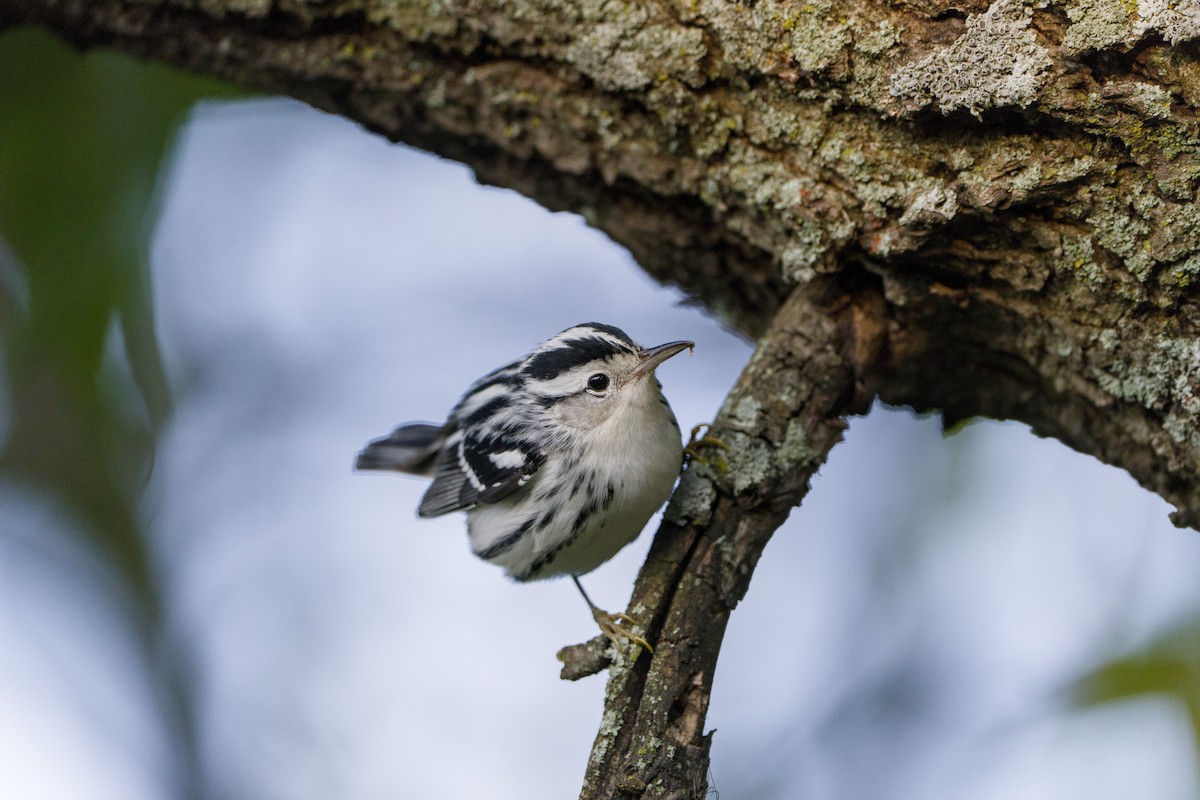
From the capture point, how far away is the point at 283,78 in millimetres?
3373

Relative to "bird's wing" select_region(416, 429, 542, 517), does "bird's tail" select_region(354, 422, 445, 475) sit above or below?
above

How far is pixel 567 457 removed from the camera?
3182mm

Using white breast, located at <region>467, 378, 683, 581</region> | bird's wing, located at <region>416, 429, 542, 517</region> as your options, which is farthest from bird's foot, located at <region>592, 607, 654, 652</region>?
bird's wing, located at <region>416, 429, 542, 517</region>

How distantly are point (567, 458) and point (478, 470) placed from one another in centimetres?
42

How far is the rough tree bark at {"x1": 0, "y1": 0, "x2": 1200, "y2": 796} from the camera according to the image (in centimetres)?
228

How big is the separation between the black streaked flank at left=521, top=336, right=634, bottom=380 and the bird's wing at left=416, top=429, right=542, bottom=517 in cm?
26

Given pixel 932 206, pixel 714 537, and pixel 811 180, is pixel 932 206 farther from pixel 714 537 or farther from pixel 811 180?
pixel 714 537

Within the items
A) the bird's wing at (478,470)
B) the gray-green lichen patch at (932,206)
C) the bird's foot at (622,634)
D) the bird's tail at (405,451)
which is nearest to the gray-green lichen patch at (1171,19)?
the gray-green lichen patch at (932,206)

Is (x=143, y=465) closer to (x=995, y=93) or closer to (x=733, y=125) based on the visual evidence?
(x=733, y=125)

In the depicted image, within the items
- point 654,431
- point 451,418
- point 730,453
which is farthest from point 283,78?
point 730,453

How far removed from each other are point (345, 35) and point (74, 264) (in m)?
1.19

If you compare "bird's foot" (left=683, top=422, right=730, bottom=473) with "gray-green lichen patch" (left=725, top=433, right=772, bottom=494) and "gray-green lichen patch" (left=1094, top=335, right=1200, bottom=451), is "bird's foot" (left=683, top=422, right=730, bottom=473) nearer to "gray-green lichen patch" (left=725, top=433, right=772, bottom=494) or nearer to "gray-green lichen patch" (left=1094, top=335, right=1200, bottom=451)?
"gray-green lichen patch" (left=725, top=433, right=772, bottom=494)

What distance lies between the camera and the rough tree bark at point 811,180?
7.47 feet

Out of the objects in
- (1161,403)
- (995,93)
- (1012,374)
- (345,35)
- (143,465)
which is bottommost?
(1161,403)
